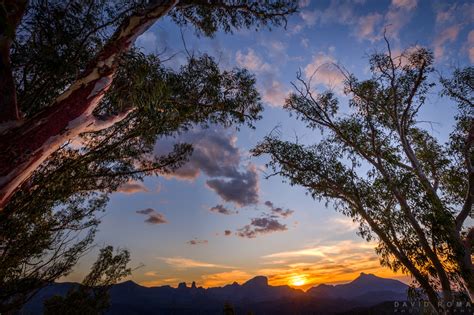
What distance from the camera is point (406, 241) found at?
7.74 meters

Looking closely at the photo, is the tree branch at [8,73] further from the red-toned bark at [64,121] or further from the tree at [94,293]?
the tree at [94,293]

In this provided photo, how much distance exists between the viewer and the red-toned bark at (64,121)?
251cm

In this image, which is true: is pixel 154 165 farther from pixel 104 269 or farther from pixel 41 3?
pixel 104 269

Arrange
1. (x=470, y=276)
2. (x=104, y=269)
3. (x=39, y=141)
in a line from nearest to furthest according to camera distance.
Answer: (x=39, y=141) < (x=470, y=276) < (x=104, y=269)

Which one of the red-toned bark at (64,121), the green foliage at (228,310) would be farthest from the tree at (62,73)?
the green foliage at (228,310)

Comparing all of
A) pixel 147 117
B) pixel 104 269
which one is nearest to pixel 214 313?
pixel 104 269

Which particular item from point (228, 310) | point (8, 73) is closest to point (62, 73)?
point (8, 73)

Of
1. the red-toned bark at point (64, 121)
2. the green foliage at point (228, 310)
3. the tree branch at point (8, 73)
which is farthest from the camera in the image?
the green foliage at point (228, 310)

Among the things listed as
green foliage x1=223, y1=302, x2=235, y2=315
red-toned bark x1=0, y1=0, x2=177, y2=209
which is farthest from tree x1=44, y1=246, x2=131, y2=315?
red-toned bark x1=0, y1=0, x2=177, y2=209

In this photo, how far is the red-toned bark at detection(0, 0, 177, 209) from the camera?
251cm

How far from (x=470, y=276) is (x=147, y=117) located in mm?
9099

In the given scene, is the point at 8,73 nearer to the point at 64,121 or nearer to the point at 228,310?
the point at 64,121

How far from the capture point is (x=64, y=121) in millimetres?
2959

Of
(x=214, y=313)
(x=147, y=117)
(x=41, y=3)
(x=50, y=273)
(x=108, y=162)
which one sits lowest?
(x=214, y=313)
